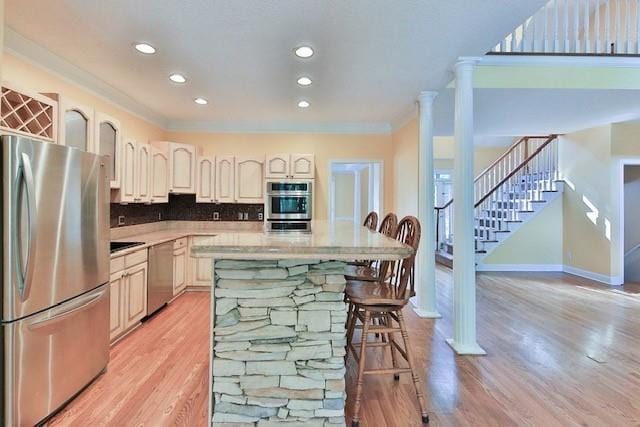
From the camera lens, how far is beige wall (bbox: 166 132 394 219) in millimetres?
5285

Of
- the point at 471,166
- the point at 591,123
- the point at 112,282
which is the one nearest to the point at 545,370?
the point at 471,166

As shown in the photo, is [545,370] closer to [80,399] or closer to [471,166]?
[471,166]

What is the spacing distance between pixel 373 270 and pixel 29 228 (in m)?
2.26

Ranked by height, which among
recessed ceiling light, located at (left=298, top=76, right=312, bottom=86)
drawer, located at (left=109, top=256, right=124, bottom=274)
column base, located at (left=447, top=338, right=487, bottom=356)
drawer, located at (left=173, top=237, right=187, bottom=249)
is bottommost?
column base, located at (left=447, top=338, right=487, bottom=356)

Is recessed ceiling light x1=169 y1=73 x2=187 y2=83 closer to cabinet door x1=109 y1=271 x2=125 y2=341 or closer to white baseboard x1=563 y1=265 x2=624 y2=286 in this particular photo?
cabinet door x1=109 y1=271 x2=125 y2=341

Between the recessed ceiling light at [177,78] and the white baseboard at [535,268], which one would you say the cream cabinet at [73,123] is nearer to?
the recessed ceiling light at [177,78]

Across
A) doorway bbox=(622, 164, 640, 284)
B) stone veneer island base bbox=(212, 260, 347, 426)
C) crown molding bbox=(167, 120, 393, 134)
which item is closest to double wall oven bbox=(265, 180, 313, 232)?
crown molding bbox=(167, 120, 393, 134)

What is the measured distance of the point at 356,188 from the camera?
940 cm

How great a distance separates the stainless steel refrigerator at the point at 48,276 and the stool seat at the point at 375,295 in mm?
1755

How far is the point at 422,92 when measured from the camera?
3658 mm

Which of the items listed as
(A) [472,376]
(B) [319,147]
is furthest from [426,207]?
(B) [319,147]

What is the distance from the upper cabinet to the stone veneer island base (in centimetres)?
323

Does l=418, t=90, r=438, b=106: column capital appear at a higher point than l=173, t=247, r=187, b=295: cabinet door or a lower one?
higher

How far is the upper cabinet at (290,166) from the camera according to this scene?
16.0 ft
